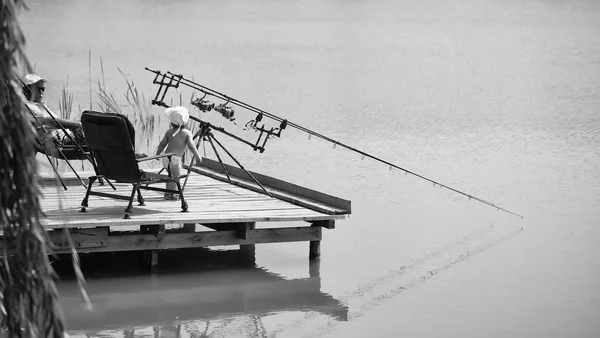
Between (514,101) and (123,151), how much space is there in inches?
460

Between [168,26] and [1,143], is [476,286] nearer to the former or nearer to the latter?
[1,143]

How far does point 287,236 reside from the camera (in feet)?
27.7

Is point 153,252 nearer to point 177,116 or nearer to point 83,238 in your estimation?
point 83,238

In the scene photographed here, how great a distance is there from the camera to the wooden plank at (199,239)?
7.91 meters

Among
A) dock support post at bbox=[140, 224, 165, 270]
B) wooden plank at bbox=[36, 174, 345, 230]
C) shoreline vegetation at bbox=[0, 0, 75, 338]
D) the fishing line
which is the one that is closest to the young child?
wooden plank at bbox=[36, 174, 345, 230]

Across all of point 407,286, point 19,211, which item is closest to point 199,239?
point 407,286

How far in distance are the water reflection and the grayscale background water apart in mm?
23

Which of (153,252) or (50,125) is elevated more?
(50,125)

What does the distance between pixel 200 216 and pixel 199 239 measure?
0.95 ft

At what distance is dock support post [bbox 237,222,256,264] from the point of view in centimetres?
823

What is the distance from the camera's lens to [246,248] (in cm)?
919

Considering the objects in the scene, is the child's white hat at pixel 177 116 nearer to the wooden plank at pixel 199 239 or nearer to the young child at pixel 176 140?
the young child at pixel 176 140

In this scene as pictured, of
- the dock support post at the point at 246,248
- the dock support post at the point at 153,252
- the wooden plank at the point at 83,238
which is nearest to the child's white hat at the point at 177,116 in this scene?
the dock support post at the point at 153,252

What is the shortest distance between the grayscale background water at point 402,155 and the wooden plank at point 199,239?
0.26 metres
